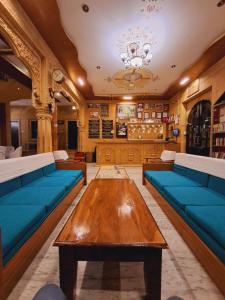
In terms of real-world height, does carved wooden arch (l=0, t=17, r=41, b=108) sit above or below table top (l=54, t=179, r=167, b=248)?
above

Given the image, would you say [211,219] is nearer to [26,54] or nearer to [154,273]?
[154,273]

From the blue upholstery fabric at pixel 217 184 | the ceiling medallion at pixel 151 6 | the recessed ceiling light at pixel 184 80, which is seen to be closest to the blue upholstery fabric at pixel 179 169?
the blue upholstery fabric at pixel 217 184

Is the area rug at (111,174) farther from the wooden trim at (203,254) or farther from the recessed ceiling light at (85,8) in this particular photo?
the recessed ceiling light at (85,8)

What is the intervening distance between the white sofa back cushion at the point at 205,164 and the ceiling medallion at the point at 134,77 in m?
3.16

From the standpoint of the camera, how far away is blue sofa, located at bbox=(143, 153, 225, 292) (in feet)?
4.37

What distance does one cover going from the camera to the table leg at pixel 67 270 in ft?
3.62

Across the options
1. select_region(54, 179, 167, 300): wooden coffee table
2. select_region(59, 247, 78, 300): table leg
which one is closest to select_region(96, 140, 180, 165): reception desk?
select_region(54, 179, 167, 300): wooden coffee table

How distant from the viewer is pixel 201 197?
2064mm

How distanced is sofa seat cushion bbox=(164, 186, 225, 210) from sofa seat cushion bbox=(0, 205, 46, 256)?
5.05 feet

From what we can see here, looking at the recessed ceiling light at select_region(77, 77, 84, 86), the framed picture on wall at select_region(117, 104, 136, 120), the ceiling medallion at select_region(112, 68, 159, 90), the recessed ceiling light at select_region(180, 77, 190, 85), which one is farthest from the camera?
the framed picture on wall at select_region(117, 104, 136, 120)

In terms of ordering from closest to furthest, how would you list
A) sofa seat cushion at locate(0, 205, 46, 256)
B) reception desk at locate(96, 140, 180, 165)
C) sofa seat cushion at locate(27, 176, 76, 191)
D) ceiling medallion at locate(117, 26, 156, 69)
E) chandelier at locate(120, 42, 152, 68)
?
sofa seat cushion at locate(0, 205, 46, 256) < sofa seat cushion at locate(27, 176, 76, 191) < ceiling medallion at locate(117, 26, 156, 69) < chandelier at locate(120, 42, 152, 68) < reception desk at locate(96, 140, 180, 165)

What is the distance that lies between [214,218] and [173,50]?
4101mm

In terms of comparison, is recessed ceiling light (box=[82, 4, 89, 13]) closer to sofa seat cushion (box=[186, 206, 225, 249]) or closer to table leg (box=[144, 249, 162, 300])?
sofa seat cushion (box=[186, 206, 225, 249])

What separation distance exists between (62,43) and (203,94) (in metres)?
4.72
